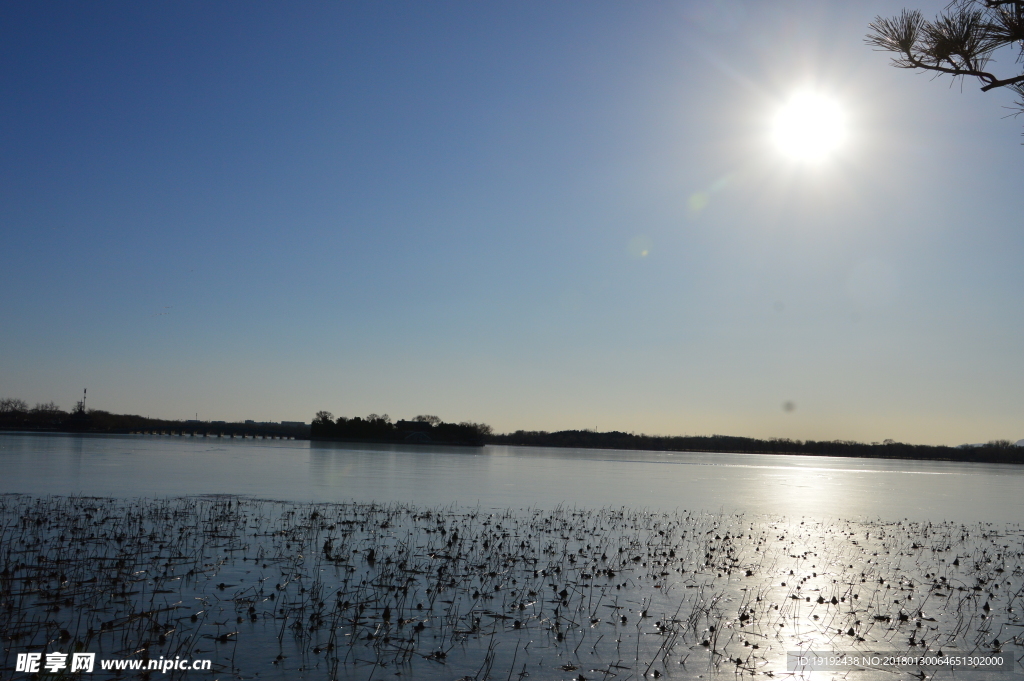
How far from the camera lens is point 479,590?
13.5m

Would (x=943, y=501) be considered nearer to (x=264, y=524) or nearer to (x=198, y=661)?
(x=264, y=524)

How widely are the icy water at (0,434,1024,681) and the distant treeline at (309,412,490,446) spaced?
14113 centimetres

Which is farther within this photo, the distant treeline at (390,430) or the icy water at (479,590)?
the distant treeline at (390,430)

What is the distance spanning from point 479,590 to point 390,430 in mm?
159778

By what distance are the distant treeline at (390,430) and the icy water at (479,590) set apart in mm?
141126

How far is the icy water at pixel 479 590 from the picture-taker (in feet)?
31.1

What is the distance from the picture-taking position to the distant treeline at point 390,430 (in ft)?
549

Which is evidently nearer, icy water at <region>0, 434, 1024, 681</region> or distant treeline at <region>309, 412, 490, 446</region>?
icy water at <region>0, 434, 1024, 681</region>

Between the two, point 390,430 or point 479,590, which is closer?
point 479,590

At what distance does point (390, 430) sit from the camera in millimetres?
169375

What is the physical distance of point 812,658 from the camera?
10.0 meters

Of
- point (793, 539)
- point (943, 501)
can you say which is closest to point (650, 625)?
point (793, 539)

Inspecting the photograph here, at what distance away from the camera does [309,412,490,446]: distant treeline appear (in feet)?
549

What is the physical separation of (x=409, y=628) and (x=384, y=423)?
16211 cm
